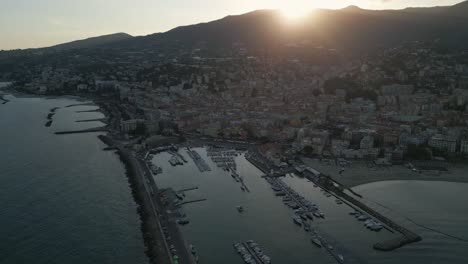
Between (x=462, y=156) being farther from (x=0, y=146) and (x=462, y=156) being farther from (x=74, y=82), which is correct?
(x=74, y=82)

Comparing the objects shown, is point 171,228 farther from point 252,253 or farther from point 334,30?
point 334,30

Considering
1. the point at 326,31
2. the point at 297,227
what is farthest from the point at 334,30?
the point at 297,227

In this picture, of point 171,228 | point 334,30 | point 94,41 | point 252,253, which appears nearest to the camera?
point 252,253

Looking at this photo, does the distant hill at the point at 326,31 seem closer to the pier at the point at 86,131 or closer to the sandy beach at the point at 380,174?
the pier at the point at 86,131

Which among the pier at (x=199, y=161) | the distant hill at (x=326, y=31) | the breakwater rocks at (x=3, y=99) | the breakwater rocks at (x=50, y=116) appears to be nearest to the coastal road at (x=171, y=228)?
the pier at (x=199, y=161)

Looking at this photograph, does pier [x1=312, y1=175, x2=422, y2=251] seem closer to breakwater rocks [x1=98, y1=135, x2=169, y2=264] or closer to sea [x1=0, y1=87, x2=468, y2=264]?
sea [x1=0, y1=87, x2=468, y2=264]

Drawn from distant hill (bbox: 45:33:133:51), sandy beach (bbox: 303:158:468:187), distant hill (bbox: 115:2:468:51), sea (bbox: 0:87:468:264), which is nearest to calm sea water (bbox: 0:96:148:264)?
sea (bbox: 0:87:468:264)
